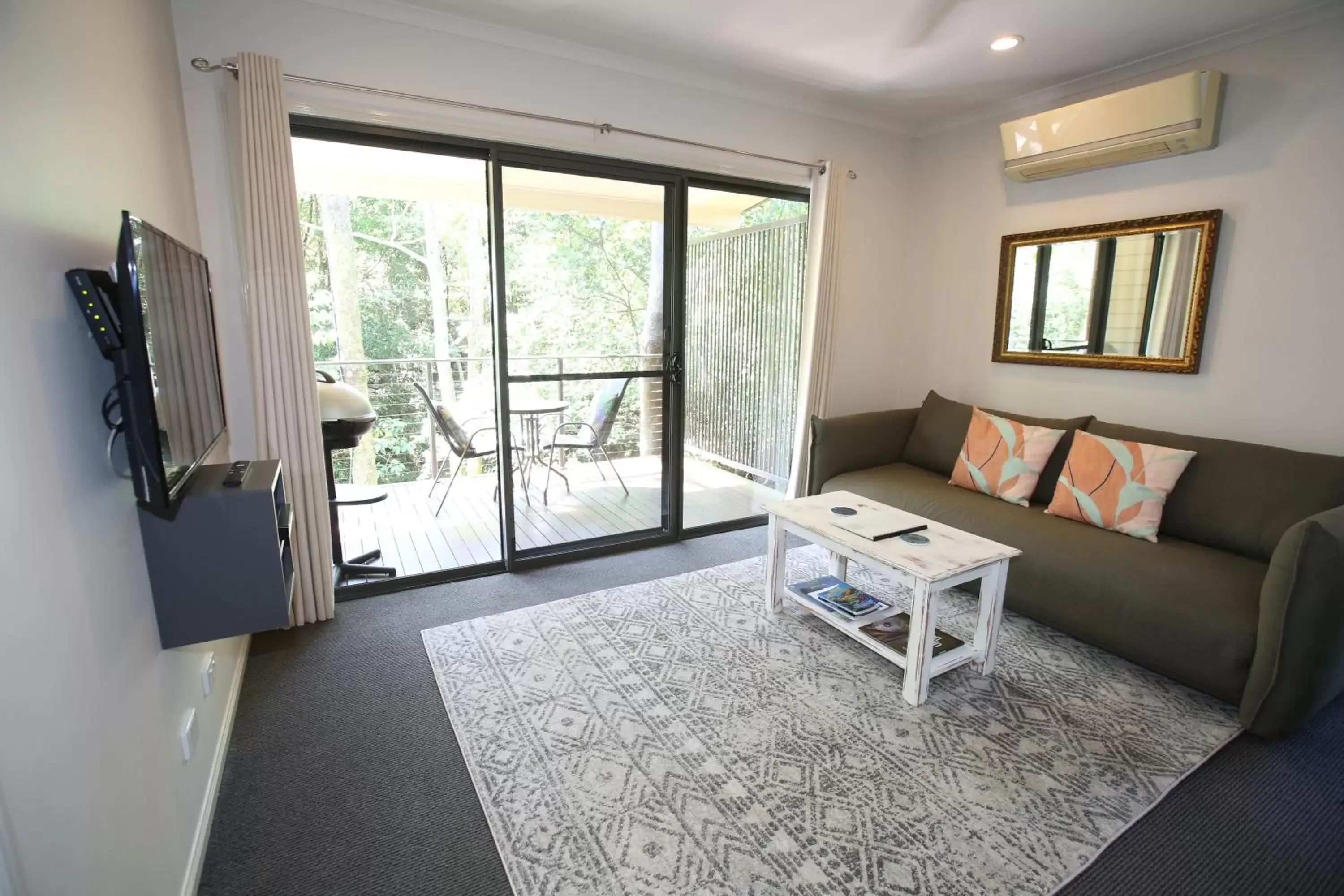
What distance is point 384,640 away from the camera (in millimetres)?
2600

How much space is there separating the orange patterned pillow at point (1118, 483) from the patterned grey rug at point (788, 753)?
564 millimetres

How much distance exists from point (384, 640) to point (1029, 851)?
2.38 metres

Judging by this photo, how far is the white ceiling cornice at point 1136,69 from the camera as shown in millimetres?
2518

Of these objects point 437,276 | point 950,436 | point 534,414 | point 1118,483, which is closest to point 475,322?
point 437,276

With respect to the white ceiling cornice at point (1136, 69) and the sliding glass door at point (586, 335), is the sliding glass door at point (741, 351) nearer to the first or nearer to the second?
the sliding glass door at point (586, 335)

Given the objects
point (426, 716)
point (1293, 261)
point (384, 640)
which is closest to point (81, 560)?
point (426, 716)

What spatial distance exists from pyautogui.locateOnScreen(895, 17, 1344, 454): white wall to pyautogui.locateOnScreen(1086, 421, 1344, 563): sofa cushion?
241 millimetres

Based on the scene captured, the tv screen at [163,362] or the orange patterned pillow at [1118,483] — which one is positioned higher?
the tv screen at [163,362]

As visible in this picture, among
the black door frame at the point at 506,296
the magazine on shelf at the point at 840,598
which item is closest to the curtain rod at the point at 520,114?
the black door frame at the point at 506,296

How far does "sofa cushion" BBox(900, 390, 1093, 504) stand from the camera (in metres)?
3.14

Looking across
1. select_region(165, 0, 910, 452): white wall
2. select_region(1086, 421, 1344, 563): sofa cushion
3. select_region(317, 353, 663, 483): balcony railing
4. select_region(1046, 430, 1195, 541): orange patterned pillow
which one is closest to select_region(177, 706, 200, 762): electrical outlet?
select_region(165, 0, 910, 452): white wall

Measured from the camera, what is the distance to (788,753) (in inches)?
75.9

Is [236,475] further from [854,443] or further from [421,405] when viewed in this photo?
[421,405]

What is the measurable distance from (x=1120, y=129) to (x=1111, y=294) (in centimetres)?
78
